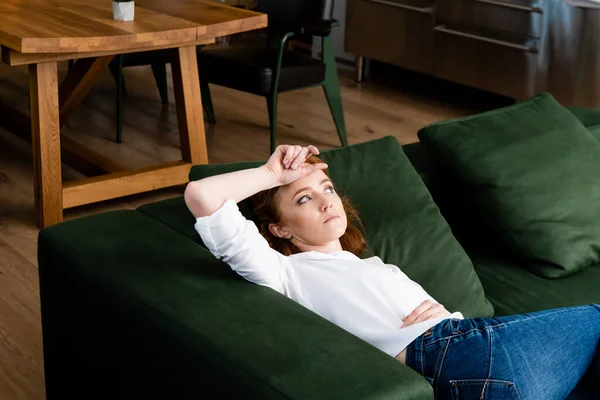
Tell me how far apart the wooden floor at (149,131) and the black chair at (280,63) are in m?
0.33

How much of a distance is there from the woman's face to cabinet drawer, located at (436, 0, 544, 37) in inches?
120

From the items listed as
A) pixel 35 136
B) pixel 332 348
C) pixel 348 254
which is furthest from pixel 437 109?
pixel 332 348

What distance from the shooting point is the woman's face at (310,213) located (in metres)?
1.89

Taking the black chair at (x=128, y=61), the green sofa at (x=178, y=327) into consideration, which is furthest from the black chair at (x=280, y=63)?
the green sofa at (x=178, y=327)

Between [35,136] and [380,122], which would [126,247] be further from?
[380,122]

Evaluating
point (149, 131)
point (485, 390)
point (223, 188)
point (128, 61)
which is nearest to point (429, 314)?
point (485, 390)

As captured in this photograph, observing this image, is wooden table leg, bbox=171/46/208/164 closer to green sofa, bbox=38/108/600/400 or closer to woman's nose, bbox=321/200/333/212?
green sofa, bbox=38/108/600/400

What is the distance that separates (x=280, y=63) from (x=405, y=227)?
1958 millimetres

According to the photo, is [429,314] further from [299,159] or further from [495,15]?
[495,15]

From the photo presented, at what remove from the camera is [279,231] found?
75.8 inches

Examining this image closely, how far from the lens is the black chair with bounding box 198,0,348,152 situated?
12.9 ft

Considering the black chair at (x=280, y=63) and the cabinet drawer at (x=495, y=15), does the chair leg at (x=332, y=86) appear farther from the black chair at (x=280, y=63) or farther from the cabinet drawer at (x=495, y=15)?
the cabinet drawer at (x=495, y=15)

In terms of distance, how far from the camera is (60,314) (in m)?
1.92

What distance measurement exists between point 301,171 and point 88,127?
299 centimetres
